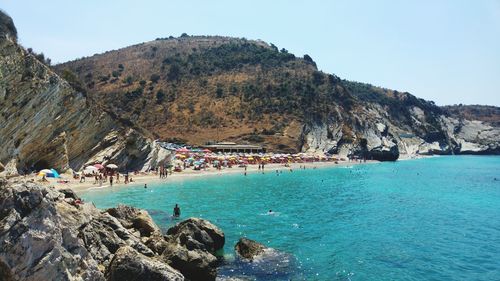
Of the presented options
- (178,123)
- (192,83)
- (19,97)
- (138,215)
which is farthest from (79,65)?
(138,215)

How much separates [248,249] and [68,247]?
11.4 m

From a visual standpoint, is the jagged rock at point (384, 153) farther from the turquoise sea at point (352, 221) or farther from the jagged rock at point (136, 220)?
the jagged rock at point (136, 220)

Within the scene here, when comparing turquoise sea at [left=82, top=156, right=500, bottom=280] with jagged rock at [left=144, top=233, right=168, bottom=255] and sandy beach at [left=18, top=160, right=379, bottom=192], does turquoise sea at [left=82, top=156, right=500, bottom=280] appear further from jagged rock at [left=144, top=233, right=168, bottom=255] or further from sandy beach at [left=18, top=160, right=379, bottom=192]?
jagged rock at [left=144, top=233, right=168, bottom=255]

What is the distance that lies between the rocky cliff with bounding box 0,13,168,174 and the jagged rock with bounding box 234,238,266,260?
22200 millimetres

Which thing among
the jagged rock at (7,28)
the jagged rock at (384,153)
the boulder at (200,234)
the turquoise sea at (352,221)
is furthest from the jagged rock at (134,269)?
the jagged rock at (384,153)

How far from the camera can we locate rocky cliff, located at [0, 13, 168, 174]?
115 feet

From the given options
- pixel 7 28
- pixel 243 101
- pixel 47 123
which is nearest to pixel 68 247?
pixel 47 123

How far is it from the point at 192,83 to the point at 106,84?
26.0 metres

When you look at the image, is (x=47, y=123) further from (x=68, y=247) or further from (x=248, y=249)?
(x=68, y=247)

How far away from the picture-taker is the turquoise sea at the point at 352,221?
64.1ft

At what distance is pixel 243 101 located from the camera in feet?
379

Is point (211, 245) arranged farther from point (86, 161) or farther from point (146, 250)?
point (86, 161)

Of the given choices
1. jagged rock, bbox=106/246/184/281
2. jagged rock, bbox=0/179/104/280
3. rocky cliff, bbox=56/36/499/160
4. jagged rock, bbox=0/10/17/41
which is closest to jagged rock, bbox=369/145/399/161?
rocky cliff, bbox=56/36/499/160

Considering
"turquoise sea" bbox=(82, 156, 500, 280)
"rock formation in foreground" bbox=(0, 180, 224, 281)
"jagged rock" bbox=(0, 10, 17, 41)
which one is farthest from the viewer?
"jagged rock" bbox=(0, 10, 17, 41)
